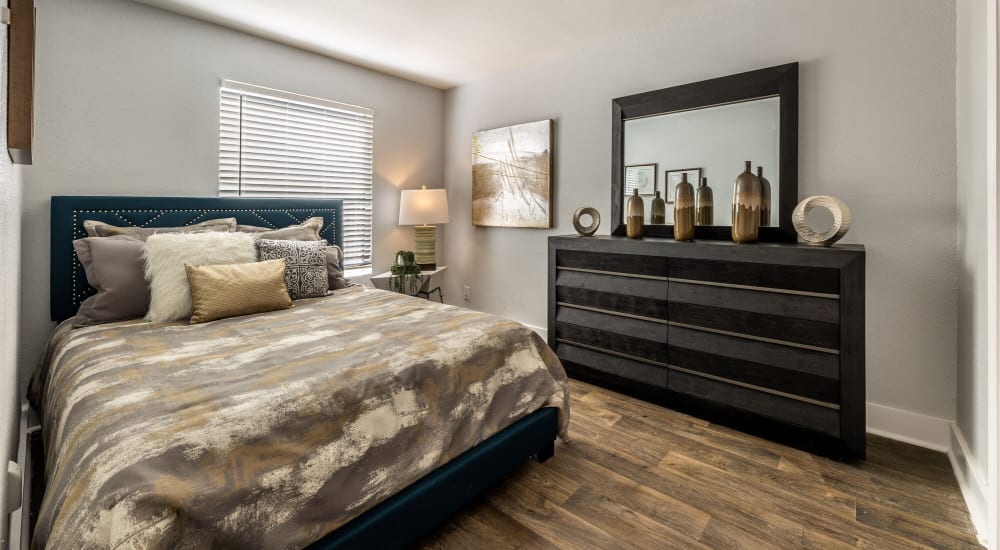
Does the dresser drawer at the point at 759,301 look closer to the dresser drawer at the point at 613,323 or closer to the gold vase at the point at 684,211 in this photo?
the dresser drawer at the point at 613,323

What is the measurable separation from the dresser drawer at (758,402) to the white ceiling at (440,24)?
92.0 inches

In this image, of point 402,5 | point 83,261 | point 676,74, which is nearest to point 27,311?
point 83,261

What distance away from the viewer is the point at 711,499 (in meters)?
1.92

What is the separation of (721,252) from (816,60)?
1.23 m

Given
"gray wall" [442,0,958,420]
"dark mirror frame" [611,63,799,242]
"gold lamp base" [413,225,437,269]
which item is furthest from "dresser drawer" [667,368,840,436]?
"gold lamp base" [413,225,437,269]

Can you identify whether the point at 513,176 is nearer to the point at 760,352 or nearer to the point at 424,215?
the point at 424,215

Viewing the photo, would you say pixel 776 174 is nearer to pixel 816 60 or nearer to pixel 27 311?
pixel 816 60

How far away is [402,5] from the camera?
2867 mm

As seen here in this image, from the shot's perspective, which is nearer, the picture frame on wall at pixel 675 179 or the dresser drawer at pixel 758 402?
the dresser drawer at pixel 758 402

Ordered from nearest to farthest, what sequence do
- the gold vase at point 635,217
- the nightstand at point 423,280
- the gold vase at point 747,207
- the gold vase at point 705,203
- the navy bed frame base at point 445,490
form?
the navy bed frame base at point 445,490 → the gold vase at point 747,207 → the gold vase at point 705,203 → the gold vase at point 635,217 → the nightstand at point 423,280

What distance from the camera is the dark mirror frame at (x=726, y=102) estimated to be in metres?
2.64

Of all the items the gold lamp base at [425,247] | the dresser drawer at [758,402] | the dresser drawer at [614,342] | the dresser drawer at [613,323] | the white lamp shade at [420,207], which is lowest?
the dresser drawer at [758,402]

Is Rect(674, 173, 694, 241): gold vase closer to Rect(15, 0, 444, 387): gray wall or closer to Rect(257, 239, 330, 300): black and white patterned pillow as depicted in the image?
Rect(257, 239, 330, 300): black and white patterned pillow

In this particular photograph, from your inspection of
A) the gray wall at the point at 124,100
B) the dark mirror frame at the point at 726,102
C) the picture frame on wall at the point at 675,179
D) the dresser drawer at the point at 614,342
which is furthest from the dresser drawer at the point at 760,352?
the gray wall at the point at 124,100
